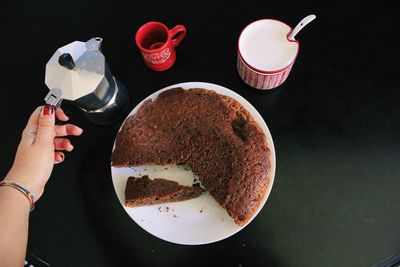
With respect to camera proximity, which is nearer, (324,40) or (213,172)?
(213,172)

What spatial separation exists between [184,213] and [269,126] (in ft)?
1.22

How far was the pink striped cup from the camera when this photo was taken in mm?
953

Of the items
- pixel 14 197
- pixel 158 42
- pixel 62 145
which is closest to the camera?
pixel 14 197

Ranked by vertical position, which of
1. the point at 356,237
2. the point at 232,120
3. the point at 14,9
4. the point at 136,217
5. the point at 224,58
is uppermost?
the point at 14,9

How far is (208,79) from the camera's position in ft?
3.66

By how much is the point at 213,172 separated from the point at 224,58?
39 centimetres

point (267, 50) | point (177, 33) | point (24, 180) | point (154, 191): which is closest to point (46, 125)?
point (24, 180)

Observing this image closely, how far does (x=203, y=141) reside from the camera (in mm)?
992

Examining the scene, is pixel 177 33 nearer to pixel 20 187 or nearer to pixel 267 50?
pixel 267 50

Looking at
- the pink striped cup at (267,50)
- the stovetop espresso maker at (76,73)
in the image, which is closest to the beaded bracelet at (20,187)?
the stovetop espresso maker at (76,73)

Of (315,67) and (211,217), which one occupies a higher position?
(315,67)

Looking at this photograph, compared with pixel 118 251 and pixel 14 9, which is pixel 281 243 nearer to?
pixel 118 251

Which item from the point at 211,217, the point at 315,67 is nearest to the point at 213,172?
the point at 211,217

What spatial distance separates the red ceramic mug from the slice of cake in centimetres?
36
